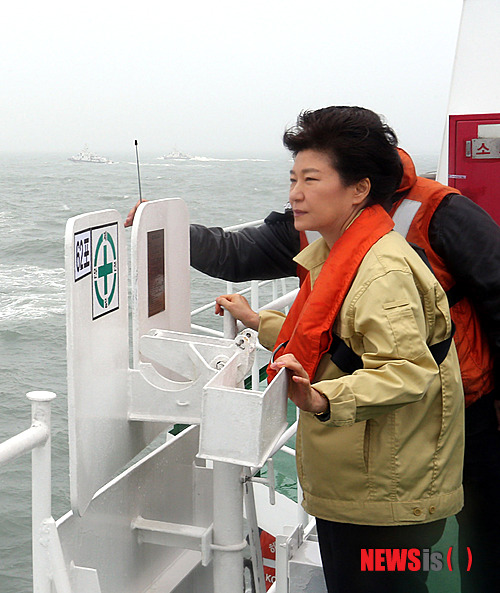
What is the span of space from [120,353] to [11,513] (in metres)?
14.3

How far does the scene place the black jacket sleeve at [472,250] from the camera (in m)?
1.20

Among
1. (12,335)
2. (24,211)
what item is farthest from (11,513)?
(24,211)

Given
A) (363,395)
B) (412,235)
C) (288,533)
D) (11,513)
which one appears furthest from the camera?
(11,513)

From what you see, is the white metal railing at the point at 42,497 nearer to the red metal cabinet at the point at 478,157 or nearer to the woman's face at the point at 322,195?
the woman's face at the point at 322,195

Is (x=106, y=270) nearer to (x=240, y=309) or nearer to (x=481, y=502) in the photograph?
(x=240, y=309)

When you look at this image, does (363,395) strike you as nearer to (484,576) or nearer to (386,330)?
(386,330)

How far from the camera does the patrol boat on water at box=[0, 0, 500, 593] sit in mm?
1045

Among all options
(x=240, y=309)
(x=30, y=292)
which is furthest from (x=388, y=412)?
(x=30, y=292)

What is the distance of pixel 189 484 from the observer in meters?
1.67

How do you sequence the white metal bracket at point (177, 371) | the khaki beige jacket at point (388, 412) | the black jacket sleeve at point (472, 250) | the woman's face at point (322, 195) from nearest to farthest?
the khaki beige jacket at point (388, 412) → the woman's face at point (322, 195) → the black jacket sleeve at point (472, 250) → the white metal bracket at point (177, 371)

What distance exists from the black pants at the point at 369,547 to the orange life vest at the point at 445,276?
25cm

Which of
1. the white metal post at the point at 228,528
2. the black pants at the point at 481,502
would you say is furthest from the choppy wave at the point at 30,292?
the black pants at the point at 481,502

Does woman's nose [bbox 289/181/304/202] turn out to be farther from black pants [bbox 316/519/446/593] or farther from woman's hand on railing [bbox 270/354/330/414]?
black pants [bbox 316/519/446/593]

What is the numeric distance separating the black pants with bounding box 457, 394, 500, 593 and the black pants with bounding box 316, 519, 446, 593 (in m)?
0.21
